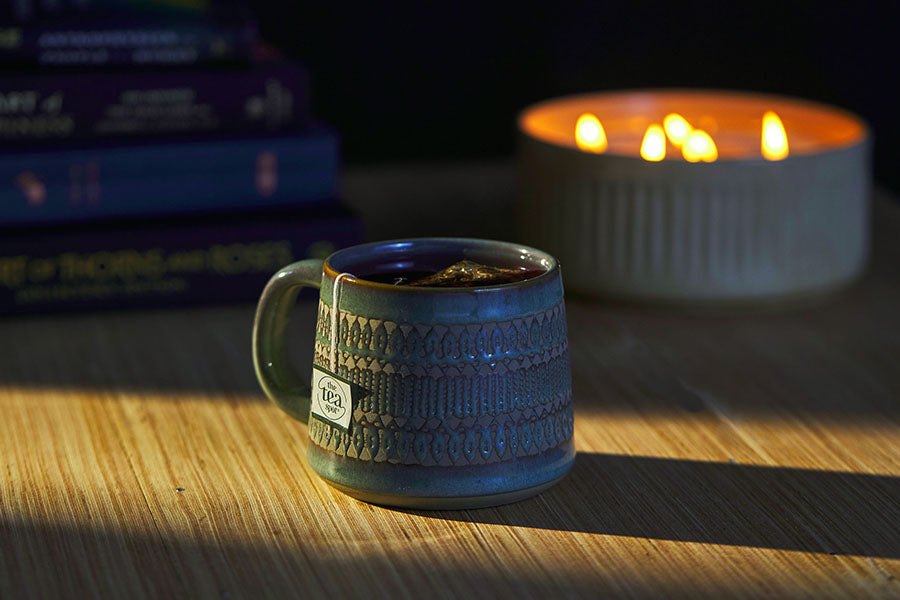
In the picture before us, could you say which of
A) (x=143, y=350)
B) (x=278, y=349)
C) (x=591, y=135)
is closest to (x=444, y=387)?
(x=278, y=349)

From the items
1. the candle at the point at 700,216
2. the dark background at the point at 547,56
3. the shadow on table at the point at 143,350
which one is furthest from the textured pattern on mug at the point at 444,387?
the dark background at the point at 547,56

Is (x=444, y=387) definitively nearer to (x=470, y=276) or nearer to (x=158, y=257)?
(x=470, y=276)

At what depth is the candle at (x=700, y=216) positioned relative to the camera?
688mm

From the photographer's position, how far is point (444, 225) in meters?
0.88

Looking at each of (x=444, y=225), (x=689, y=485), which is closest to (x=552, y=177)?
(x=444, y=225)

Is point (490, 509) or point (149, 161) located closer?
point (490, 509)

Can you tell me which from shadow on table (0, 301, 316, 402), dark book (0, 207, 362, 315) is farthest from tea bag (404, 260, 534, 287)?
dark book (0, 207, 362, 315)

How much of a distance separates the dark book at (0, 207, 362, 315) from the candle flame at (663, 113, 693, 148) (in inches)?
8.8

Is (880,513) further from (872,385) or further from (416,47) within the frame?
(416,47)

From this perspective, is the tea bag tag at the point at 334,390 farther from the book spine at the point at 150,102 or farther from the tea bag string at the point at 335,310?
the book spine at the point at 150,102

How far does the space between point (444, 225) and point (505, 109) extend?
0.22 m

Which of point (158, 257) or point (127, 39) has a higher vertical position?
point (127, 39)

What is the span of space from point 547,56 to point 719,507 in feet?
2.10

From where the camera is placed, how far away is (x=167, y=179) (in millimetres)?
726
